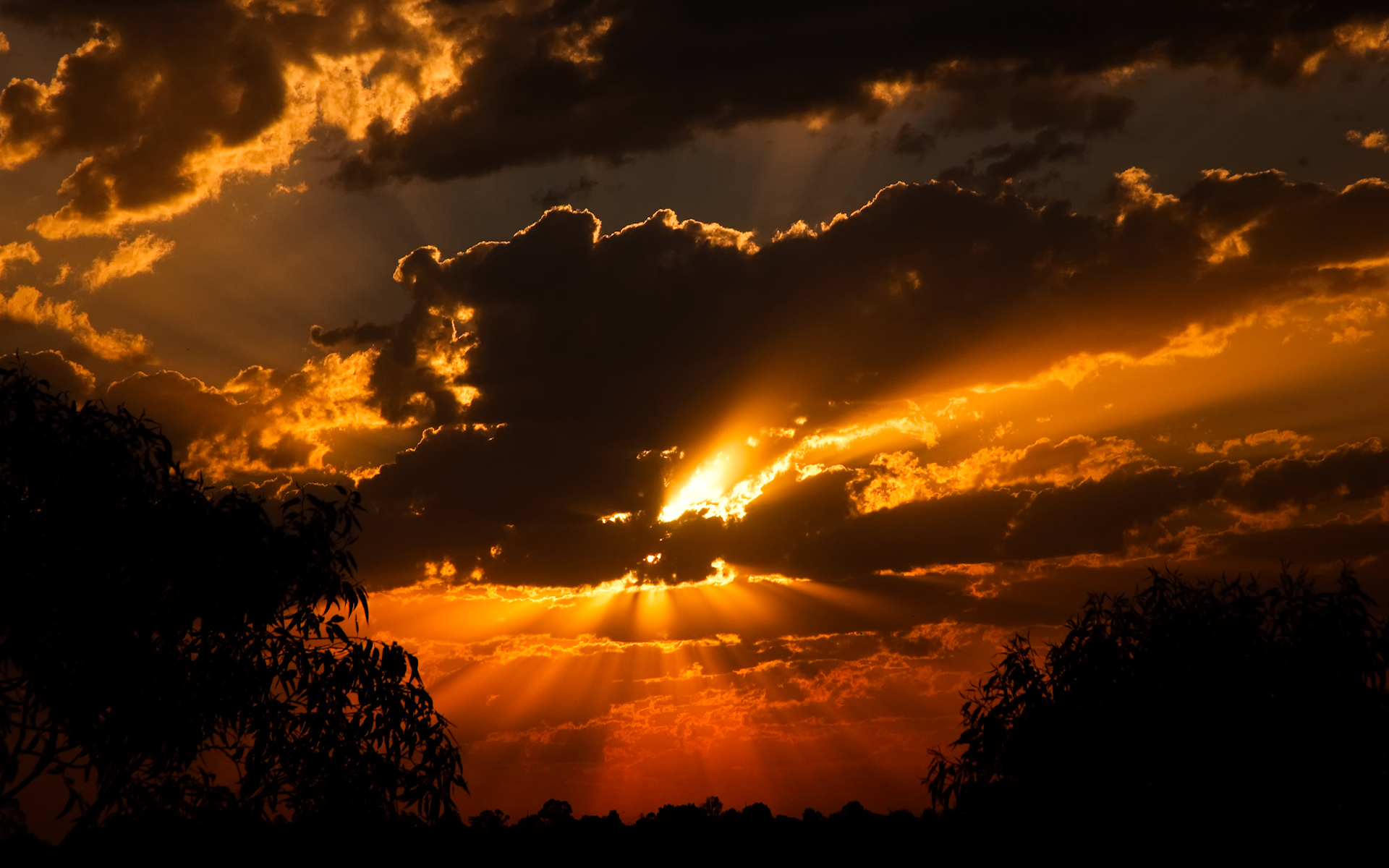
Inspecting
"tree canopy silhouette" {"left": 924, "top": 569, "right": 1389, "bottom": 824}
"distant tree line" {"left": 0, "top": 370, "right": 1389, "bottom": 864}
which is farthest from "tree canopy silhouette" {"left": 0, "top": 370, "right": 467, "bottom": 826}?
"tree canopy silhouette" {"left": 924, "top": 569, "right": 1389, "bottom": 824}

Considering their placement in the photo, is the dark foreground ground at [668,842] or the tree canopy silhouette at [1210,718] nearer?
the dark foreground ground at [668,842]

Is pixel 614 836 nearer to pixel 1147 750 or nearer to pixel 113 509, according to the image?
pixel 113 509

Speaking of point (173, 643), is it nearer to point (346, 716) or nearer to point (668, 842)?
point (346, 716)

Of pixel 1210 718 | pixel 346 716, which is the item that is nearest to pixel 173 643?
pixel 346 716

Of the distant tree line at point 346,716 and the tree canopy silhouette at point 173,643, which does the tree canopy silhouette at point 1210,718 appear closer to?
the distant tree line at point 346,716

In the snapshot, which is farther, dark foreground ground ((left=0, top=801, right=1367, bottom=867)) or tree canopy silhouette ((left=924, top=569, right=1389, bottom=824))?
tree canopy silhouette ((left=924, top=569, right=1389, bottom=824))

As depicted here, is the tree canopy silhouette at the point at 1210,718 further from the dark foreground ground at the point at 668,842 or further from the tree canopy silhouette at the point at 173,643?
the tree canopy silhouette at the point at 173,643

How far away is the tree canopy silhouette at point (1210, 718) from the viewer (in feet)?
Result: 76.5

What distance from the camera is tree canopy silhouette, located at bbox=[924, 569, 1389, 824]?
23.3 metres

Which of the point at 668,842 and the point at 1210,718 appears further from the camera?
the point at 1210,718

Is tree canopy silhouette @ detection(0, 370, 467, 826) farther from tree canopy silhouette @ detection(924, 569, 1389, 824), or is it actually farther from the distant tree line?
tree canopy silhouette @ detection(924, 569, 1389, 824)

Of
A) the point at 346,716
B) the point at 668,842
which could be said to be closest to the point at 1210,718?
the point at 668,842

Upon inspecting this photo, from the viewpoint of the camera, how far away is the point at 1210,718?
24.2 m

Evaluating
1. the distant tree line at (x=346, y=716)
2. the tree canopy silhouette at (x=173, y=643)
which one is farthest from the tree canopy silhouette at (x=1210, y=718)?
the tree canopy silhouette at (x=173, y=643)
